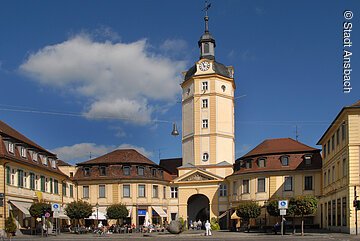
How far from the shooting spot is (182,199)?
226 ft

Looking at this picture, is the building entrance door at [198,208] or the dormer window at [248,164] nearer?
the dormer window at [248,164]

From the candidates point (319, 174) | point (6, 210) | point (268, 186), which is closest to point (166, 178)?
point (268, 186)

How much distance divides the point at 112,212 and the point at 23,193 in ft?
42.6

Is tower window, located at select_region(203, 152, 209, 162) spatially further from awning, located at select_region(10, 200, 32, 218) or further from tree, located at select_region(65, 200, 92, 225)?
awning, located at select_region(10, 200, 32, 218)

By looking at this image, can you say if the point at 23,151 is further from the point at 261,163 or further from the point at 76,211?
the point at 261,163

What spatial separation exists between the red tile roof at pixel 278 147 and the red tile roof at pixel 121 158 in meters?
13.4

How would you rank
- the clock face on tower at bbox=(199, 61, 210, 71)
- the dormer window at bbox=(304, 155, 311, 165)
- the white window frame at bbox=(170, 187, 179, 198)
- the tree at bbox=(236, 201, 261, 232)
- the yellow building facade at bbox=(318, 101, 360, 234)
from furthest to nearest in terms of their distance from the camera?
the clock face on tower at bbox=(199, 61, 210, 71), the white window frame at bbox=(170, 187, 179, 198), the dormer window at bbox=(304, 155, 311, 165), the tree at bbox=(236, 201, 261, 232), the yellow building facade at bbox=(318, 101, 360, 234)

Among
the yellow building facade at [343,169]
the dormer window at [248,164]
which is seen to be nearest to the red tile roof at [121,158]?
the dormer window at [248,164]

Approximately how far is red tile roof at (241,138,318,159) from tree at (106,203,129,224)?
50.3ft

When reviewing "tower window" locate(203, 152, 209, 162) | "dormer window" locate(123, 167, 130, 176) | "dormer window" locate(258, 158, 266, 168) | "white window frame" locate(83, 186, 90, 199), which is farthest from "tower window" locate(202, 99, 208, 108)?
"white window frame" locate(83, 186, 90, 199)

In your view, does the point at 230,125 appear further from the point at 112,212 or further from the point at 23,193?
the point at 23,193

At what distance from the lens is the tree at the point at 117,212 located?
60.1 metres

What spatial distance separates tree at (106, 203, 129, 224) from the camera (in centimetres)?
6006

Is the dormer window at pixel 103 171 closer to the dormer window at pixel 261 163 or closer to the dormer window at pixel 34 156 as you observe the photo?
the dormer window at pixel 34 156
